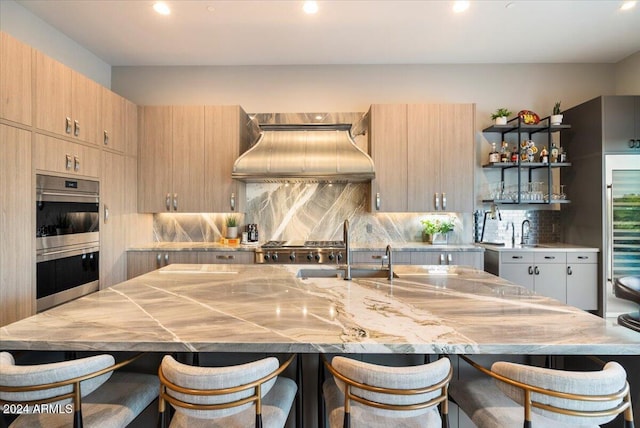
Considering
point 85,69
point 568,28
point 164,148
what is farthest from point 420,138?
point 85,69

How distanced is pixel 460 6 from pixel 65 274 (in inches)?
163

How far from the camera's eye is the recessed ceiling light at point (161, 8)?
292 centimetres

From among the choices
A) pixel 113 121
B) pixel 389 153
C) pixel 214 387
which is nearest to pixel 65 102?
pixel 113 121

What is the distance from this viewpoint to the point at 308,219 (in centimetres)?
428

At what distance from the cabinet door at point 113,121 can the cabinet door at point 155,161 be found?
25 centimetres

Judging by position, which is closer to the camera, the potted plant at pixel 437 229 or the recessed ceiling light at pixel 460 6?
the recessed ceiling light at pixel 460 6

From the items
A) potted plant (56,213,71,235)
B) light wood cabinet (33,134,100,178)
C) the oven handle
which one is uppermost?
light wood cabinet (33,134,100,178)

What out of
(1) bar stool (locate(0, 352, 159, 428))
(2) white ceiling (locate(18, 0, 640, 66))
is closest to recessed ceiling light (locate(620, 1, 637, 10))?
(2) white ceiling (locate(18, 0, 640, 66))

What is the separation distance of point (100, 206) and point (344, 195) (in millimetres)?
2661

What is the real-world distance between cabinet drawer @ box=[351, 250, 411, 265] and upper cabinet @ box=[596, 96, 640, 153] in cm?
231

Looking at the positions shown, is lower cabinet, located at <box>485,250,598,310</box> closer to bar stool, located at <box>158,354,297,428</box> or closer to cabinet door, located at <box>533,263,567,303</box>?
cabinet door, located at <box>533,263,567,303</box>

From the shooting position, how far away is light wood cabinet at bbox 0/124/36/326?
7.37 feet

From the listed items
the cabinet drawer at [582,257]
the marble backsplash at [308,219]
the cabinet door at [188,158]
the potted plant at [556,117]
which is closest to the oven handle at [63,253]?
the cabinet door at [188,158]

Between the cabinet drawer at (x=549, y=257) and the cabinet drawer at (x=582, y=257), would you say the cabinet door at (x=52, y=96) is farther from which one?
the cabinet drawer at (x=582, y=257)
